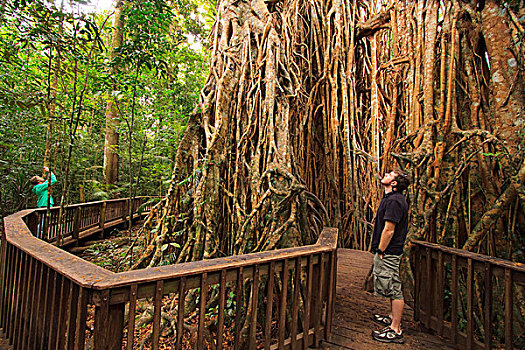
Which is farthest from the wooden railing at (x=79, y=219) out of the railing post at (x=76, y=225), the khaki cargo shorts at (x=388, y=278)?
the khaki cargo shorts at (x=388, y=278)

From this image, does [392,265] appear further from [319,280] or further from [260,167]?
[260,167]

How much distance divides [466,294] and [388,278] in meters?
0.77

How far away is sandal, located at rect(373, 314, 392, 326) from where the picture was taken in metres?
2.50

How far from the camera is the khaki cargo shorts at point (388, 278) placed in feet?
7.59

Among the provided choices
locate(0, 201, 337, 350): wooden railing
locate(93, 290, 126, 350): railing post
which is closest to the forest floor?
locate(0, 201, 337, 350): wooden railing

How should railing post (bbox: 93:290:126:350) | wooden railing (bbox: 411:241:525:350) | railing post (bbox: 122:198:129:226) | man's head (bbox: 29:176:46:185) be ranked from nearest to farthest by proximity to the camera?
railing post (bbox: 93:290:126:350), wooden railing (bbox: 411:241:525:350), man's head (bbox: 29:176:46:185), railing post (bbox: 122:198:129:226)

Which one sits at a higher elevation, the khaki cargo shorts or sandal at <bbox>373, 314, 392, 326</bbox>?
the khaki cargo shorts

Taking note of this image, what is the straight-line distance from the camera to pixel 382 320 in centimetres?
254

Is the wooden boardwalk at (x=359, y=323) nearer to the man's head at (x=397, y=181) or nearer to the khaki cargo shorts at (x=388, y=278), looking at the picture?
the khaki cargo shorts at (x=388, y=278)

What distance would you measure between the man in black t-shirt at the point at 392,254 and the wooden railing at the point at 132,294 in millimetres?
454

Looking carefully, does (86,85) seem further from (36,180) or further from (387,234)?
(387,234)

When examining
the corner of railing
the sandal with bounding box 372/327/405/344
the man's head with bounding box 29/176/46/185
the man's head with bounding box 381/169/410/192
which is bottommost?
the sandal with bounding box 372/327/405/344

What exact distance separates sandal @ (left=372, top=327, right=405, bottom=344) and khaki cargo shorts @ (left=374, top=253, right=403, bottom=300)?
0.29 metres

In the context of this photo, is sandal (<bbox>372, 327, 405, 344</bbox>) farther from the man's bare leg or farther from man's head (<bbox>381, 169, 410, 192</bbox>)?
man's head (<bbox>381, 169, 410, 192</bbox>)
